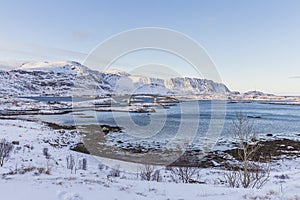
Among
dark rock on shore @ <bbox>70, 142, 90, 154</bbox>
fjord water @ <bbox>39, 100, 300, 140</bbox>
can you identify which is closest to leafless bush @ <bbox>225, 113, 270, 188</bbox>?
fjord water @ <bbox>39, 100, 300, 140</bbox>

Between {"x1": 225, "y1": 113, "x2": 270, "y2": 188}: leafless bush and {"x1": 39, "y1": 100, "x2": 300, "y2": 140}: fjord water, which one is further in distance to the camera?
{"x1": 39, "y1": 100, "x2": 300, "y2": 140}: fjord water

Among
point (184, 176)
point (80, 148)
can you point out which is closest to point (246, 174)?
point (184, 176)

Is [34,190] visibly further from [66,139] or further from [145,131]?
[145,131]

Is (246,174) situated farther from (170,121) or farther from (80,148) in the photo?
(170,121)

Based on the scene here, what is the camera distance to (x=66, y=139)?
890 inches

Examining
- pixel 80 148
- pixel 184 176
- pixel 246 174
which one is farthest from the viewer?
pixel 80 148

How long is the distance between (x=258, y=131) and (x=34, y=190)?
3155cm

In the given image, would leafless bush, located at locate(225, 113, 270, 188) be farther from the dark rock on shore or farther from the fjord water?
the dark rock on shore

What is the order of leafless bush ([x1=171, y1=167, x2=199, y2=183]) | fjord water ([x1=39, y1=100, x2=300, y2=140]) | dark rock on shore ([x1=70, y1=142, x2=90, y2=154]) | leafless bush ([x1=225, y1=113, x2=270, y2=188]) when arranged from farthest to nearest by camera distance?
fjord water ([x1=39, y1=100, x2=300, y2=140]), dark rock on shore ([x1=70, y1=142, x2=90, y2=154]), leafless bush ([x1=171, y1=167, x2=199, y2=183]), leafless bush ([x1=225, y1=113, x2=270, y2=188])

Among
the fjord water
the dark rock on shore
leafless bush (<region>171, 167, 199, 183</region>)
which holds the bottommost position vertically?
the dark rock on shore

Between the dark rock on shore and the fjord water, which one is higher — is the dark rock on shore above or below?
below

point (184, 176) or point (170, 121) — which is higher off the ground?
point (170, 121)

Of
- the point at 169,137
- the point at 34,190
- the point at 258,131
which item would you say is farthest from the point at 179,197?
the point at 258,131

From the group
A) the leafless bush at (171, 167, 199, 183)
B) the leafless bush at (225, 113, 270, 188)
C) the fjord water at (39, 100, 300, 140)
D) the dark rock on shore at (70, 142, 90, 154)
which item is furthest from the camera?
the fjord water at (39, 100, 300, 140)
